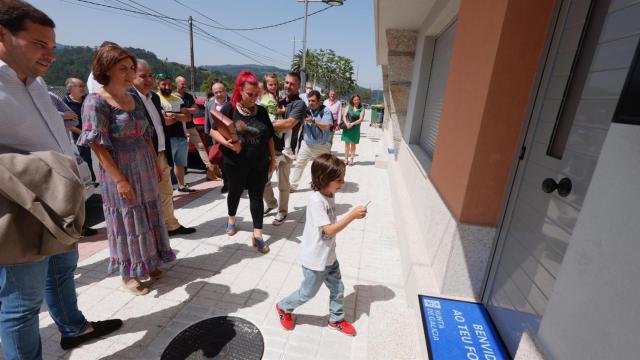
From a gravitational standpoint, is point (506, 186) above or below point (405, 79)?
below

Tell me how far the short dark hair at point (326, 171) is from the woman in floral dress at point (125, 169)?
1.55 m

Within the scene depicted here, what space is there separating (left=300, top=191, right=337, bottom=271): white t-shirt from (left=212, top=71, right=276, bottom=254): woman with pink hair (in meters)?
1.40

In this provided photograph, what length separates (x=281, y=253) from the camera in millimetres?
3523

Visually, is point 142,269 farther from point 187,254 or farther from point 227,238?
point 227,238

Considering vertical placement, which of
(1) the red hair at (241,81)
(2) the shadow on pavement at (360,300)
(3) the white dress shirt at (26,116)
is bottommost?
(2) the shadow on pavement at (360,300)

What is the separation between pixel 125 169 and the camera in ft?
7.99

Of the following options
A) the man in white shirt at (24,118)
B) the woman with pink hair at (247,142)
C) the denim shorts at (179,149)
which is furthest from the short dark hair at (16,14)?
the denim shorts at (179,149)

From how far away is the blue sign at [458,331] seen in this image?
185cm

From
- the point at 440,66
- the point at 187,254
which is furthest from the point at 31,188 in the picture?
the point at 440,66

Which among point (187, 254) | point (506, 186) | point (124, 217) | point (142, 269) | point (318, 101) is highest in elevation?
point (318, 101)

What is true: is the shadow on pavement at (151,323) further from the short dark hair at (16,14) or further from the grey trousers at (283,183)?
the short dark hair at (16,14)

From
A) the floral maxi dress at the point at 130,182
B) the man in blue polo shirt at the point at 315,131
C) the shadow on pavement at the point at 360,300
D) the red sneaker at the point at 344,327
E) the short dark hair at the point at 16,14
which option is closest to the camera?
the short dark hair at the point at 16,14

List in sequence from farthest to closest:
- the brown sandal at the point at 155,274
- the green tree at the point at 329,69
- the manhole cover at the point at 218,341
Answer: the green tree at the point at 329,69 → the brown sandal at the point at 155,274 → the manhole cover at the point at 218,341

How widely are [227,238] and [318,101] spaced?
2.79m
